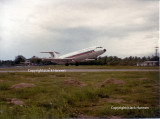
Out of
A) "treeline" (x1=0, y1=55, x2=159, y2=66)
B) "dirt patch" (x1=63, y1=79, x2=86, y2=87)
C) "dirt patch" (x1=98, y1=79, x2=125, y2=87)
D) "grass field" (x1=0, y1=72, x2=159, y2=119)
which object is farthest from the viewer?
"treeline" (x1=0, y1=55, x2=159, y2=66)

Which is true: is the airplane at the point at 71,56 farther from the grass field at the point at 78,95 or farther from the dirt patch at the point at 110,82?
the dirt patch at the point at 110,82

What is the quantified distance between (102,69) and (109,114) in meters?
2.85

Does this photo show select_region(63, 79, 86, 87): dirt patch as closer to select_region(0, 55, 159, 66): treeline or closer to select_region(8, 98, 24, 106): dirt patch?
select_region(0, 55, 159, 66): treeline

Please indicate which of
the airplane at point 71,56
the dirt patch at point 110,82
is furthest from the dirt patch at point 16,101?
the dirt patch at point 110,82

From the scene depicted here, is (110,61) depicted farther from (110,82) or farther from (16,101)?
(16,101)

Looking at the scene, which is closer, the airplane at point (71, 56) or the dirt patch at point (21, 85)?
the dirt patch at point (21, 85)

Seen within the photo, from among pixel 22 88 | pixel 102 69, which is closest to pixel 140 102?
pixel 102 69

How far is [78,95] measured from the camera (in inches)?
283

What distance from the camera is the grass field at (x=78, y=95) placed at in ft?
21.1

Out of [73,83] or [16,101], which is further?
[73,83]

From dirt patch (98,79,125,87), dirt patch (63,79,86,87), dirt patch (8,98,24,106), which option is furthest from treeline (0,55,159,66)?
dirt patch (8,98,24,106)

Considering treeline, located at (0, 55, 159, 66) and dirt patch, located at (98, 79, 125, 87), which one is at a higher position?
treeline, located at (0, 55, 159, 66)

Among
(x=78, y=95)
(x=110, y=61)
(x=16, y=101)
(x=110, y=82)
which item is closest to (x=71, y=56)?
(x=110, y=61)

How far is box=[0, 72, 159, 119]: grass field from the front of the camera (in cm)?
643
